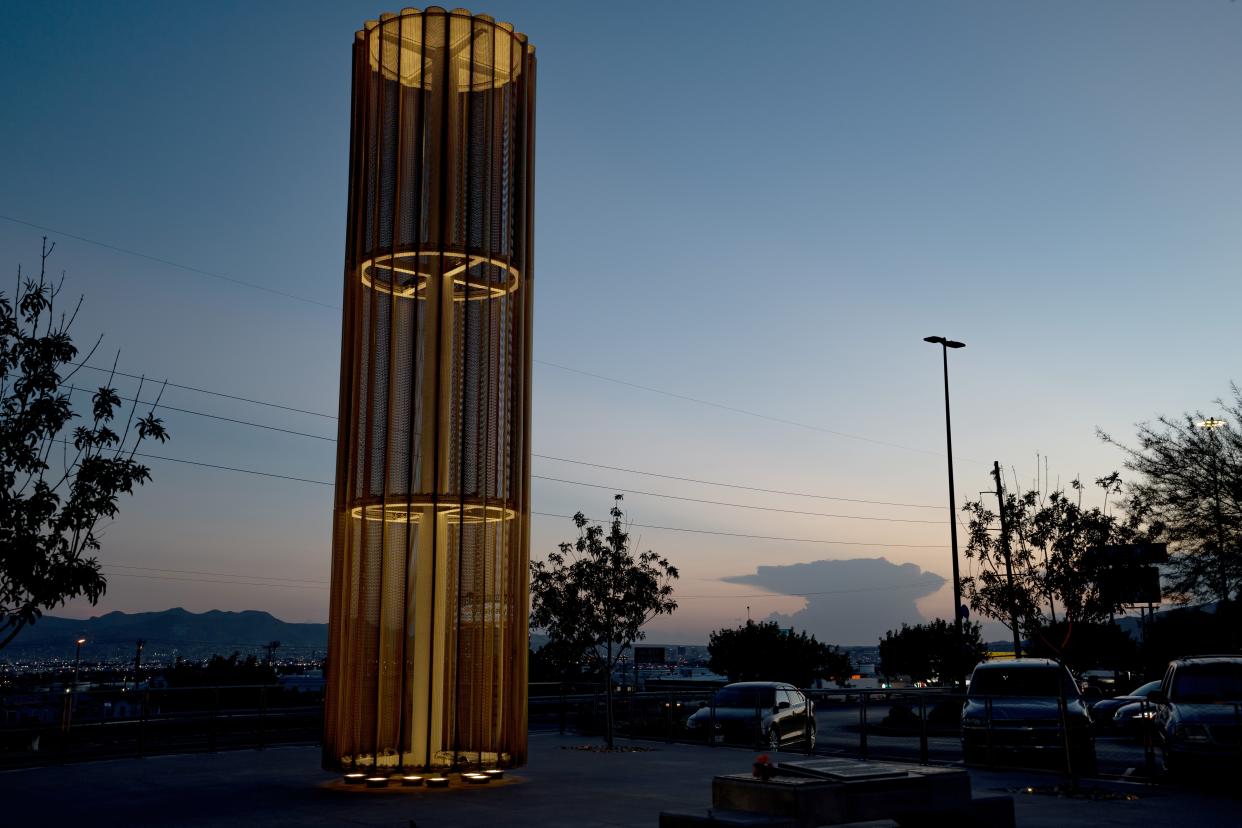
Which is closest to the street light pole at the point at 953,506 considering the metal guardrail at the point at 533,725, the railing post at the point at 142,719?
the metal guardrail at the point at 533,725

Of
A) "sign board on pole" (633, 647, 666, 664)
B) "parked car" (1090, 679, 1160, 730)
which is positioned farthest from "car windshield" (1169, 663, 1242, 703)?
"sign board on pole" (633, 647, 666, 664)

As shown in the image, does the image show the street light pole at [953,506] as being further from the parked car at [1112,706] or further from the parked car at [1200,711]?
the parked car at [1200,711]

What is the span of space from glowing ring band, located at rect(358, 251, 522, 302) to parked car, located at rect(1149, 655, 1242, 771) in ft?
35.3

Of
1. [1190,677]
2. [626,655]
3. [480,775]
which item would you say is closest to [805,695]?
[626,655]

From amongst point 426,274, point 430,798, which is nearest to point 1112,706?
point 430,798

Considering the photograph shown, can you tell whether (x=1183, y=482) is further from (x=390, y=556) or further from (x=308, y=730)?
(x=308, y=730)

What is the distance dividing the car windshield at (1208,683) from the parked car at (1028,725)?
137 centimetres

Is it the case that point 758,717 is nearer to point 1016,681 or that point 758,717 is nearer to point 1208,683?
point 1016,681

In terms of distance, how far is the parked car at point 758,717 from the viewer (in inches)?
813

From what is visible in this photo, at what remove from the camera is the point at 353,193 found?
1491 cm

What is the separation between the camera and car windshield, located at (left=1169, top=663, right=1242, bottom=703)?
15430 mm

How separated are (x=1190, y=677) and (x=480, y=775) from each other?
34.2 feet

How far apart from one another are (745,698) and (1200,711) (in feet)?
30.5

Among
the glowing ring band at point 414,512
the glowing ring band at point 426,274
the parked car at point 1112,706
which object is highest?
the glowing ring band at point 426,274
